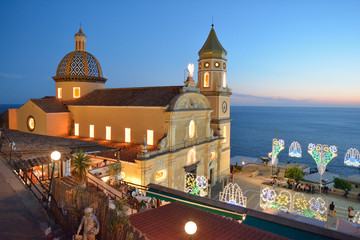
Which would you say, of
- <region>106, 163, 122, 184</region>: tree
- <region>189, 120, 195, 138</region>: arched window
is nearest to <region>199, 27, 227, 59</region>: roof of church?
<region>189, 120, 195, 138</region>: arched window

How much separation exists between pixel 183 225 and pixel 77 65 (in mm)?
29491

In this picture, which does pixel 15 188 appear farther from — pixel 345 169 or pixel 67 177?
pixel 345 169

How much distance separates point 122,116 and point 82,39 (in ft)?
49.8

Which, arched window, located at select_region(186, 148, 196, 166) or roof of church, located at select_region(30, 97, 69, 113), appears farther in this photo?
roof of church, located at select_region(30, 97, 69, 113)

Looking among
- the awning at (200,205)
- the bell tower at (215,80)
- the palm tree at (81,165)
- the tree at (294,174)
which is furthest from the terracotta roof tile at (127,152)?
the tree at (294,174)

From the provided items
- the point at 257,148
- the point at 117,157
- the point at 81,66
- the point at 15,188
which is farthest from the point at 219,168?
the point at 257,148

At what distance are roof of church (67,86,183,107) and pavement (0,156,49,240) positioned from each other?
15.2 metres

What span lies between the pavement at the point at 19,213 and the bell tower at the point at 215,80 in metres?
27.9

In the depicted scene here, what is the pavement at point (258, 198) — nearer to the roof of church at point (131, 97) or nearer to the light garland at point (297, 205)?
the light garland at point (297, 205)

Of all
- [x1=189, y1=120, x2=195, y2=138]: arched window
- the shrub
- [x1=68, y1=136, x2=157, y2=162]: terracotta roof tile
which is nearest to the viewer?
[x1=68, y1=136, x2=157, y2=162]: terracotta roof tile

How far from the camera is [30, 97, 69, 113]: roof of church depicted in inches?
1188

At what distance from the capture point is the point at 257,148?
9481cm

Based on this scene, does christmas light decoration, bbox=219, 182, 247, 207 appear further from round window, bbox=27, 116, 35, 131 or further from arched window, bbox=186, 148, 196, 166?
round window, bbox=27, 116, 35, 131

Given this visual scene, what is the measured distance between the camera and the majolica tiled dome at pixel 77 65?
33.5 metres
